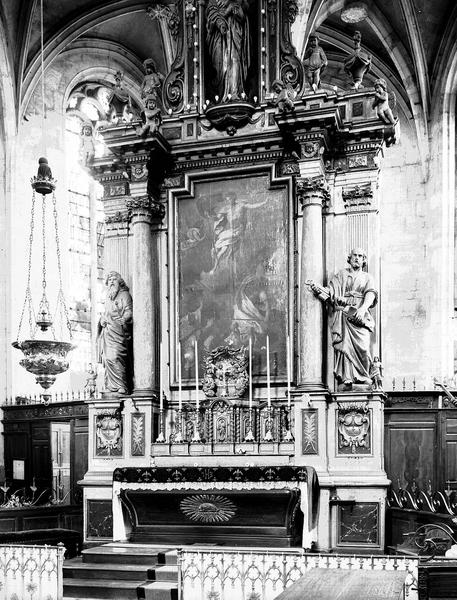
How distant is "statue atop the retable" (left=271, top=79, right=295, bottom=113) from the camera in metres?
11.5

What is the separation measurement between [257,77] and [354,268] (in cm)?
284

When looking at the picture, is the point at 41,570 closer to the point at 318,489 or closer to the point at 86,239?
the point at 318,489

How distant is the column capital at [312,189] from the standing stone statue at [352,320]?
0.80m

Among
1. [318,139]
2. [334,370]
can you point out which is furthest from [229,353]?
[318,139]

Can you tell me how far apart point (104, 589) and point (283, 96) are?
19.4 feet

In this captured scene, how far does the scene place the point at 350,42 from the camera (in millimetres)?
20469

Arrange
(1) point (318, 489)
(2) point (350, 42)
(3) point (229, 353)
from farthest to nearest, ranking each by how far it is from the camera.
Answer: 1. (2) point (350, 42)
2. (3) point (229, 353)
3. (1) point (318, 489)

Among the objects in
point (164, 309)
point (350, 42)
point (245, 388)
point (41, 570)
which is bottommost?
point (41, 570)

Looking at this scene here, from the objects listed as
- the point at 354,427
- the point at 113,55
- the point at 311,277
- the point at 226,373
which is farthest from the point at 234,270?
the point at 113,55

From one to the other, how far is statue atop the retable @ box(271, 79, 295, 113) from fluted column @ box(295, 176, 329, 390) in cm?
86

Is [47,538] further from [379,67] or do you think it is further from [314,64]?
[379,67]

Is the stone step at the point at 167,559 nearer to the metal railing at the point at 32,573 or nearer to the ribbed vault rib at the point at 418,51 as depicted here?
the metal railing at the point at 32,573

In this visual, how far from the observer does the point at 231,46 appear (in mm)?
12297

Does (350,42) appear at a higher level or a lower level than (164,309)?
higher
